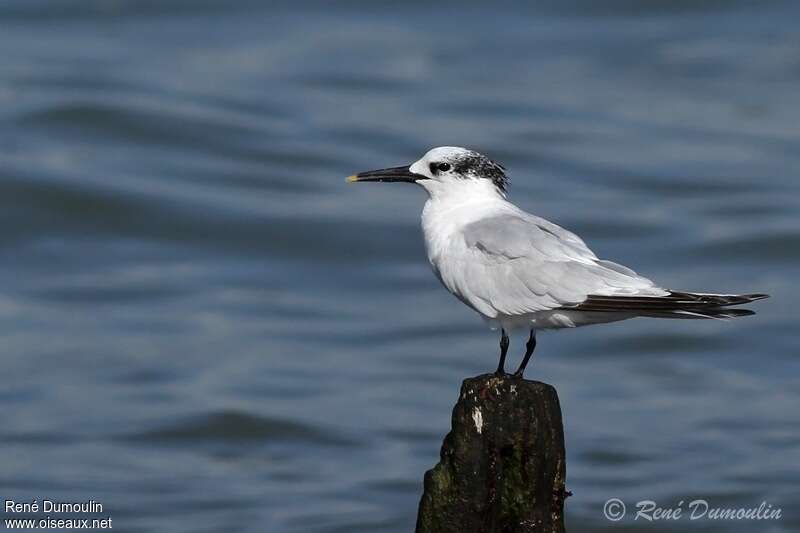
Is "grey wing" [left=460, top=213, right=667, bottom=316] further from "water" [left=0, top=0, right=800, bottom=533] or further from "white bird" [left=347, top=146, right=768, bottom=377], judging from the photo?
"water" [left=0, top=0, right=800, bottom=533]

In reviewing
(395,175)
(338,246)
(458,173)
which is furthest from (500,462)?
(338,246)

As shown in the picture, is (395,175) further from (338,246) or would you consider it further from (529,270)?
(338,246)

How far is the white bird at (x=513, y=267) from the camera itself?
21.1ft

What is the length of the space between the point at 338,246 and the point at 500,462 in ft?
35.2

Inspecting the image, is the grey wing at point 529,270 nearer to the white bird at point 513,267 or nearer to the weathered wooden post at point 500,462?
the white bird at point 513,267

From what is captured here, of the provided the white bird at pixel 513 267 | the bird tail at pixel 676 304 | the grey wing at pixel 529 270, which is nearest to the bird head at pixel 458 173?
the white bird at pixel 513 267

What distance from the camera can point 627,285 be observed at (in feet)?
21.5

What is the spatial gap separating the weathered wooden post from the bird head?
166cm

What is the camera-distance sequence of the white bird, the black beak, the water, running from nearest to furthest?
the white bird, the black beak, the water

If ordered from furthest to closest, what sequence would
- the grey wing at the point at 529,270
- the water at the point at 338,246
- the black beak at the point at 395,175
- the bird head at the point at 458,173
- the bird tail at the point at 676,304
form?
the water at the point at 338,246
the black beak at the point at 395,175
the bird head at the point at 458,173
the grey wing at the point at 529,270
the bird tail at the point at 676,304

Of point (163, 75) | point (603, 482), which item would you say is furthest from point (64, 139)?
point (603, 482)

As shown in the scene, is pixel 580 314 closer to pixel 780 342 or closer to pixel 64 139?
pixel 780 342

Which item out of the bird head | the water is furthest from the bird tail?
A: the water

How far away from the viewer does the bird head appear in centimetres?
769
